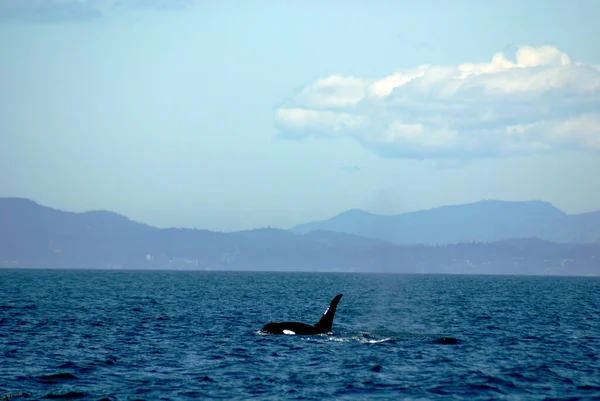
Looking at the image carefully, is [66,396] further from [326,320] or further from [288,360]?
[326,320]

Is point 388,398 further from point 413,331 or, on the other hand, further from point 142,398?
point 413,331

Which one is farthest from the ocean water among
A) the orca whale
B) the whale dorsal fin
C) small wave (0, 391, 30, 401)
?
the orca whale

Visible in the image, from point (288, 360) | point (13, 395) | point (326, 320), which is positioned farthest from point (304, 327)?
point (13, 395)

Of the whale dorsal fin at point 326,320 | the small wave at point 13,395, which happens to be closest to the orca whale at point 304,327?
the whale dorsal fin at point 326,320

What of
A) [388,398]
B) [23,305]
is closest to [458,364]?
[388,398]

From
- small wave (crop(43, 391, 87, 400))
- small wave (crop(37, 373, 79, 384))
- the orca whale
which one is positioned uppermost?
the orca whale

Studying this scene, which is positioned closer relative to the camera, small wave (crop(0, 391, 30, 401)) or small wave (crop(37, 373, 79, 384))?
small wave (crop(0, 391, 30, 401))

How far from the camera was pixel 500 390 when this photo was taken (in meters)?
31.8

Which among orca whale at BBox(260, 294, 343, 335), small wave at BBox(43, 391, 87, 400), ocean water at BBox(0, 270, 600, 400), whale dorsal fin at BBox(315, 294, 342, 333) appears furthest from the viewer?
whale dorsal fin at BBox(315, 294, 342, 333)

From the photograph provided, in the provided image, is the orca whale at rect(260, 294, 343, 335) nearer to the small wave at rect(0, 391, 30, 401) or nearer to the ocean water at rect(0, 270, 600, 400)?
the ocean water at rect(0, 270, 600, 400)

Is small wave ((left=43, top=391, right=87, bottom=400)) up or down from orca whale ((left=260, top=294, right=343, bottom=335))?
down

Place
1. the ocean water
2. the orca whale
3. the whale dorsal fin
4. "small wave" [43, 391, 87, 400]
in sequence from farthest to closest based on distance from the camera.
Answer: the whale dorsal fin, the orca whale, the ocean water, "small wave" [43, 391, 87, 400]

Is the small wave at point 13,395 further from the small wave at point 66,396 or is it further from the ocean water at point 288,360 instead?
the small wave at point 66,396

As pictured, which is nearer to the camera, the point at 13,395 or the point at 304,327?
the point at 13,395
